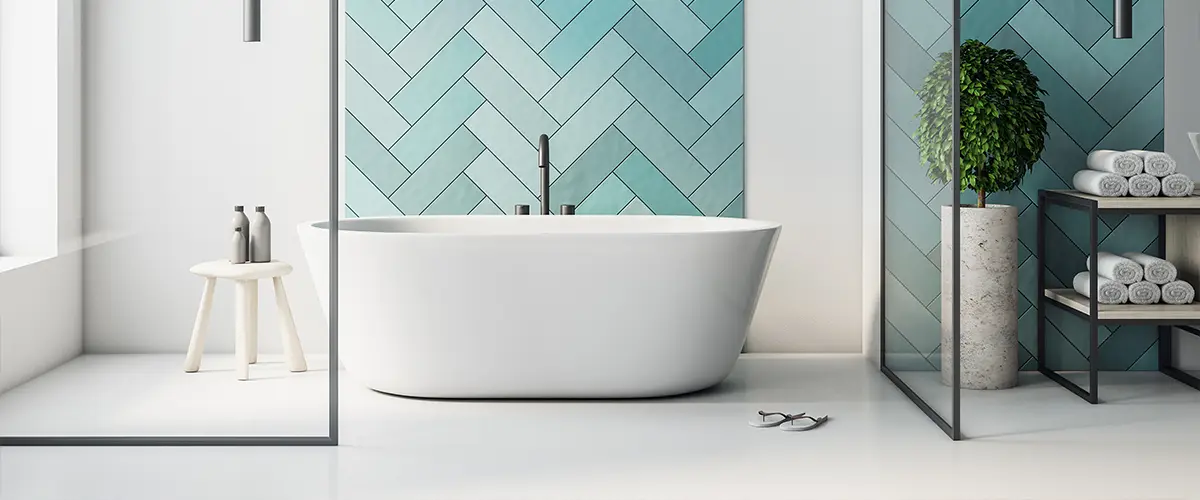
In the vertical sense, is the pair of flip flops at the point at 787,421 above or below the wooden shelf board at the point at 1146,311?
below

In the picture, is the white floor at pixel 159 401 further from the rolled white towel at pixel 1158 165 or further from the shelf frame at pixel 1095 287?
the rolled white towel at pixel 1158 165

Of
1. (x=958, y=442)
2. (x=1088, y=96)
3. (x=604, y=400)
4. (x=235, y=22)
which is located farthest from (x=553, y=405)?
(x=1088, y=96)

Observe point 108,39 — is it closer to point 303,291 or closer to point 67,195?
point 67,195

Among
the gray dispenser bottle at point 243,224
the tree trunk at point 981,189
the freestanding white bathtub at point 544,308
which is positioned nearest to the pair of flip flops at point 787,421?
the freestanding white bathtub at point 544,308

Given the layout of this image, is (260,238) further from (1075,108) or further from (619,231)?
(1075,108)

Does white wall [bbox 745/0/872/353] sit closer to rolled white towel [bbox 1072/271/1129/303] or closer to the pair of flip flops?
rolled white towel [bbox 1072/271/1129/303]

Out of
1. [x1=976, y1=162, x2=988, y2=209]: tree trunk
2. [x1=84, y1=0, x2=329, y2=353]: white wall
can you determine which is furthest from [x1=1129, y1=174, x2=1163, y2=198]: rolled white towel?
[x1=84, y1=0, x2=329, y2=353]: white wall

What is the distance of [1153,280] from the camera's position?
3996mm

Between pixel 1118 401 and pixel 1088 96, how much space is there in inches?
51.3

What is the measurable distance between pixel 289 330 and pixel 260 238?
0.29 meters

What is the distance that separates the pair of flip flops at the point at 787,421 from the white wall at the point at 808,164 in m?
1.28

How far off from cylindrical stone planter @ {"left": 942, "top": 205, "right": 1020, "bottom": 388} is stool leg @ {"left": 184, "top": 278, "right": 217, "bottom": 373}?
102 inches

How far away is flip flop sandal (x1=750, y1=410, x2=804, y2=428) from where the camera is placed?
3.47 m

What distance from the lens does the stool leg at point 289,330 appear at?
325cm
